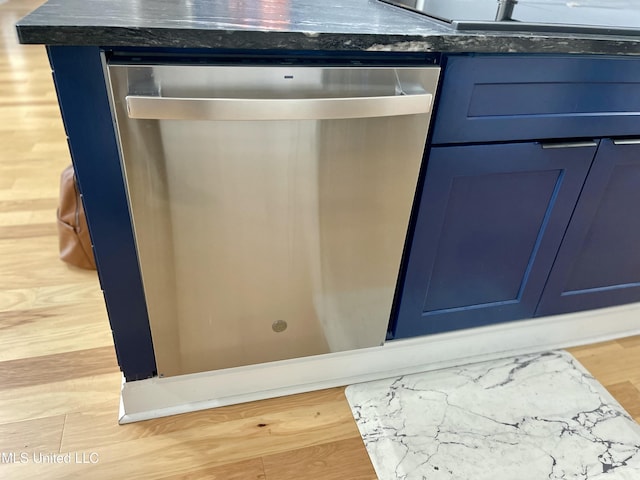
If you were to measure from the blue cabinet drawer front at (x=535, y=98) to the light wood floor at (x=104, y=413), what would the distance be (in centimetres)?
78

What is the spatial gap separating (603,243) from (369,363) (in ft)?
2.38

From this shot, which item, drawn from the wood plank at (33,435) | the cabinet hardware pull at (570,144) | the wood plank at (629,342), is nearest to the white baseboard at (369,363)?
the wood plank at (629,342)

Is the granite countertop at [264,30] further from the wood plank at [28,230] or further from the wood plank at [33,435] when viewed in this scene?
the wood plank at [28,230]

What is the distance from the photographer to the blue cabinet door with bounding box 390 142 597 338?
112 cm

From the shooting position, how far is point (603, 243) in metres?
1.35

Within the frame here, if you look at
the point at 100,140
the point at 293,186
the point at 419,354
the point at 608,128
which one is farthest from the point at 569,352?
the point at 100,140

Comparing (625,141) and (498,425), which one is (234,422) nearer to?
(498,425)

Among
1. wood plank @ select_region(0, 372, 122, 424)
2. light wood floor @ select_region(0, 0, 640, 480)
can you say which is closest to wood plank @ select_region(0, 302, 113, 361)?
light wood floor @ select_region(0, 0, 640, 480)

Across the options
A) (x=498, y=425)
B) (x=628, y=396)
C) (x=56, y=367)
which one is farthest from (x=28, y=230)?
(x=628, y=396)

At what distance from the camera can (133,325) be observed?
110 cm

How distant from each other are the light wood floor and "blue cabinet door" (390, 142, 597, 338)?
13.8 inches

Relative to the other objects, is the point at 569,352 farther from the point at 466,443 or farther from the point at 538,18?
the point at 538,18

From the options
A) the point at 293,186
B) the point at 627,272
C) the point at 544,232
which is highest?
the point at 293,186

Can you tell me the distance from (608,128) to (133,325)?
1192mm
